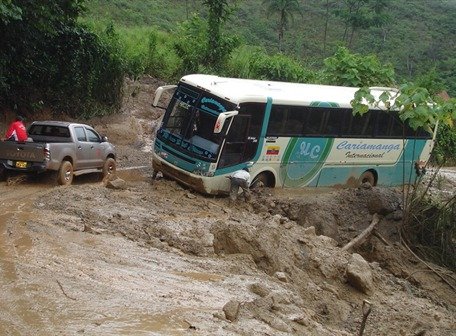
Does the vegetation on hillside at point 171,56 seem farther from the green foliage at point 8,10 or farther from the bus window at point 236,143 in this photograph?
the bus window at point 236,143

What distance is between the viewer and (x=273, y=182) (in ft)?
61.2

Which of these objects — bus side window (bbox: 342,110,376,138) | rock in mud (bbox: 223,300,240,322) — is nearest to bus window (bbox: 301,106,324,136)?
bus side window (bbox: 342,110,376,138)

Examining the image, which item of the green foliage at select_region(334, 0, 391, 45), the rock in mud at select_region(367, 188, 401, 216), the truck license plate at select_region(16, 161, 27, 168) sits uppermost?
the green foliage at select_region(334, 0, 391, 45)

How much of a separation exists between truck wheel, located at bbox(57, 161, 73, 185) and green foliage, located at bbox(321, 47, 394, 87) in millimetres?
17583

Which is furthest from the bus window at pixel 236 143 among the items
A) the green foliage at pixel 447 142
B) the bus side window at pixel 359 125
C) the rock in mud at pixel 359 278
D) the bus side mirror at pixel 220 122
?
the green foliage at pixel 447 142

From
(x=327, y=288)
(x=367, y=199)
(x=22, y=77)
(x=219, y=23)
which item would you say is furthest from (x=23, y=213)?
(x=219, y=23)

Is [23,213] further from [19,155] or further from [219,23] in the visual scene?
[219,23]

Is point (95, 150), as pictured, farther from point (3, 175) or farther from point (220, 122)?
point (220, 122)

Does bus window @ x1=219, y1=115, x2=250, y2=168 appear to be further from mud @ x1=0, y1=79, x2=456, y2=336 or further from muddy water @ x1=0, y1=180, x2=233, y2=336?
muddy water @ x1=0, y1=180, x2=233, y2=336

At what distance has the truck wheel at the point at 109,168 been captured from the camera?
18.5 m

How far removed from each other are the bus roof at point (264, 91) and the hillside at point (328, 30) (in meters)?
34.2

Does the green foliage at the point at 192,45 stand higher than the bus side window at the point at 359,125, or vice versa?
the green foliage at the point at 192,45

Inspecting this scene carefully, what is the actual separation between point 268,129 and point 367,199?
10.6 feet

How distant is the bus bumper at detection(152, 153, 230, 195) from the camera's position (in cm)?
1669
